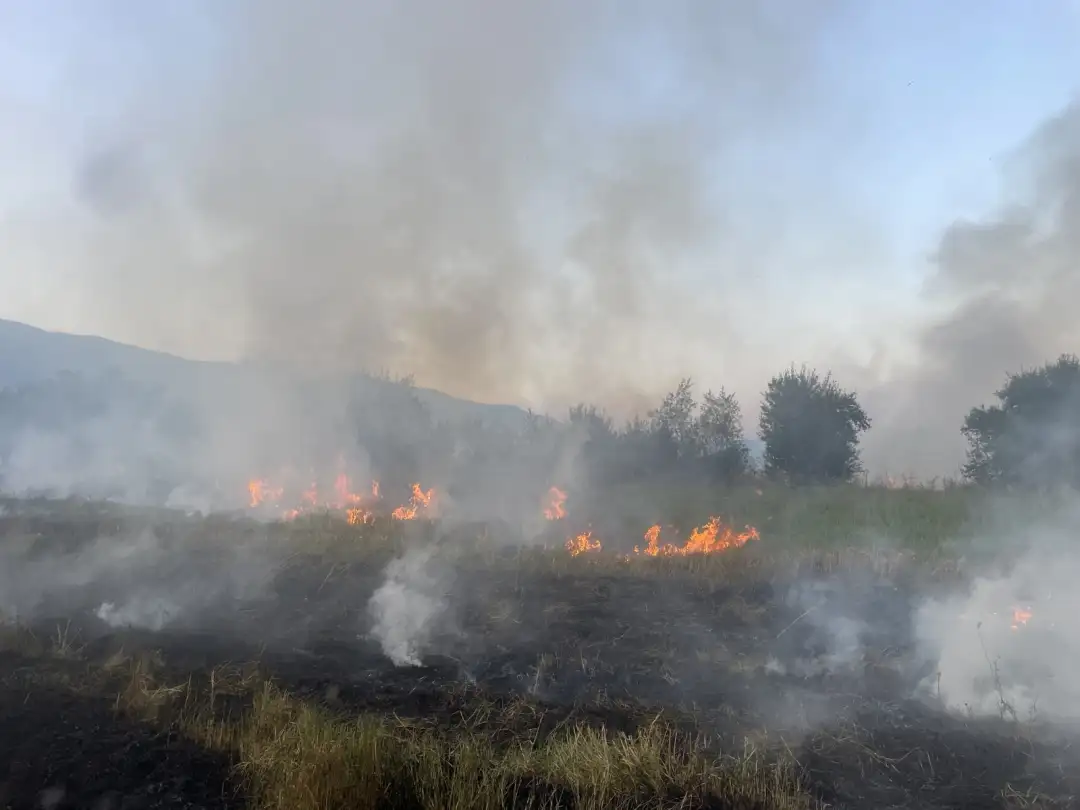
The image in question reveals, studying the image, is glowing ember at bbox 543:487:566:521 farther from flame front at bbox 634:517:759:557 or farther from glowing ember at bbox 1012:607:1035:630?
glowing ember at bbox 1012:607:1035:630

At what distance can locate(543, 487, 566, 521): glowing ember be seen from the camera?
20.6 metres

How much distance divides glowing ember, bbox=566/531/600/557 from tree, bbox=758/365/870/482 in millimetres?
14462

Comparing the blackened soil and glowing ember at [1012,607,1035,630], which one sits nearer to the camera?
the blackened soil

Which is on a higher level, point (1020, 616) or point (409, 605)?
point (1020, 616)

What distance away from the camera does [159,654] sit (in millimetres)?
8625

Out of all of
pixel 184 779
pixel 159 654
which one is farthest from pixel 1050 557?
pixel 159 654

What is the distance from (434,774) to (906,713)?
5.26 meters

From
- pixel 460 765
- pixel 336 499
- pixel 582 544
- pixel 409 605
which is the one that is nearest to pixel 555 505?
pixel 582 544

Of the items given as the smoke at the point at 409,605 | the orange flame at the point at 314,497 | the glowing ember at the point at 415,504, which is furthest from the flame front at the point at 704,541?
the orange flame at the point at 314,497

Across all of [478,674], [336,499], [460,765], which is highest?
[336,499]

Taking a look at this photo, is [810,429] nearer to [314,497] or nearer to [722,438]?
[722,438]

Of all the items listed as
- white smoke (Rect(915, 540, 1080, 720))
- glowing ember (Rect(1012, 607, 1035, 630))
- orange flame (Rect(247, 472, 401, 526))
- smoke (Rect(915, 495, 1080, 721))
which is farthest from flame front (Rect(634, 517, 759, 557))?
orange flame (Rect(247, 472, 401, 526))

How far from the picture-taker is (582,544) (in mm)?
16859

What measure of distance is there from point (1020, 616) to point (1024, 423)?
21175 millimetres
